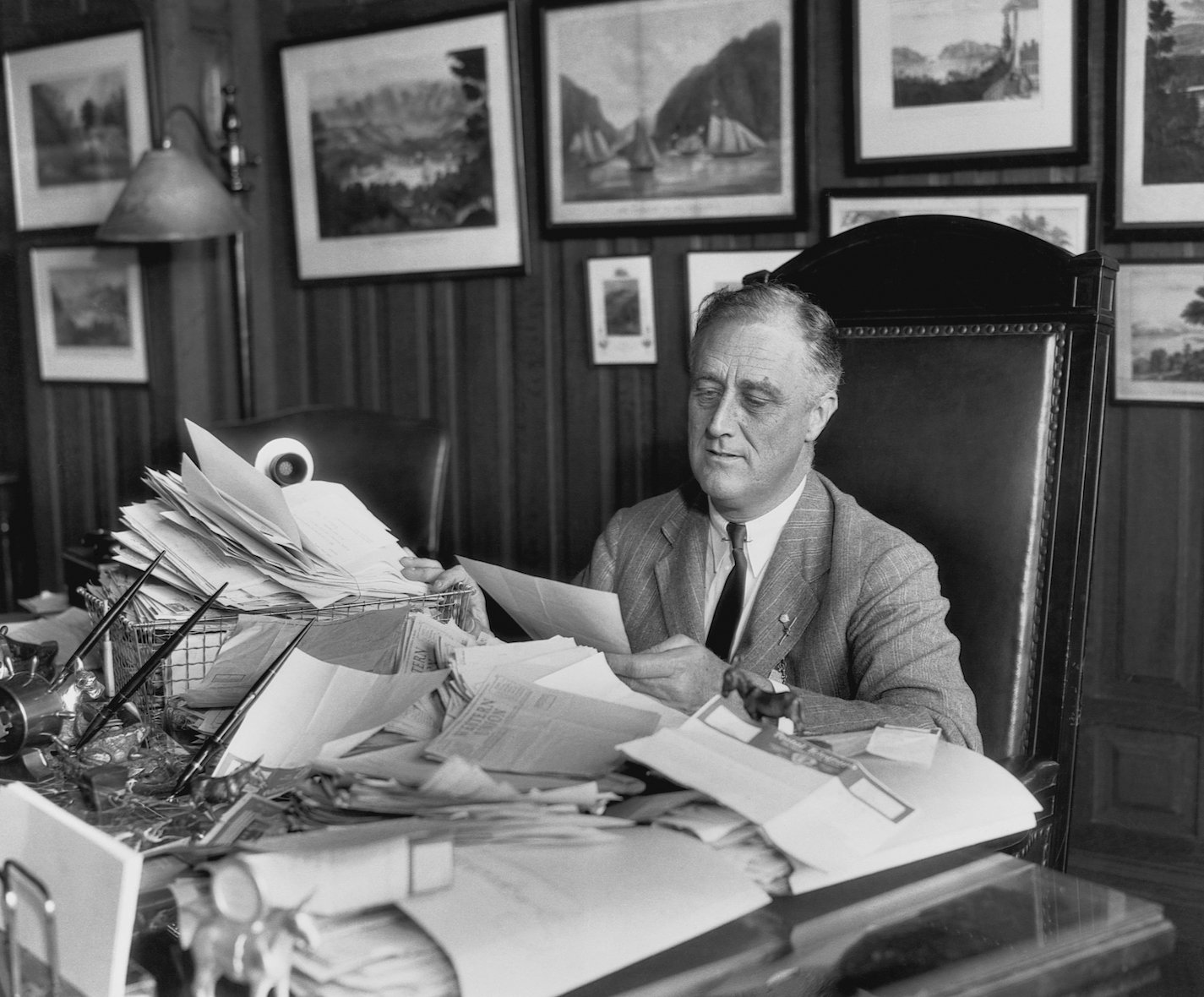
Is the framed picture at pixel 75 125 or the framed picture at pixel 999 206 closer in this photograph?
the framed picture at pixel 999 206

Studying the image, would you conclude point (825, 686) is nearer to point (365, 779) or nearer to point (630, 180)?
point (365, 779)

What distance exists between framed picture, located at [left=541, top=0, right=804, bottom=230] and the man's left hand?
6.10 ft

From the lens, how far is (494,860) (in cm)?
95

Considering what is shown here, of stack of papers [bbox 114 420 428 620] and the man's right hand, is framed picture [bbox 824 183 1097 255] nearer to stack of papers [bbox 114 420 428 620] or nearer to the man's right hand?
the man's right hand

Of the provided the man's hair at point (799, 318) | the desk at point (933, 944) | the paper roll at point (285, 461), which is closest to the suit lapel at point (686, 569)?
the man's hair at point (799, 318)

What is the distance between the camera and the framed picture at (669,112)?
321cm

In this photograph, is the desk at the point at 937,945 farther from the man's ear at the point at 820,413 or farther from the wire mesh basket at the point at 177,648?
the man's ear at the point at 820,413

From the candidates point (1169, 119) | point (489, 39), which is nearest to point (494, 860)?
point (1169, 119)

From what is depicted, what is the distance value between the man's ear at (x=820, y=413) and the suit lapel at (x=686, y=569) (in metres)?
0.25

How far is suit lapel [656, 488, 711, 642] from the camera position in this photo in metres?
2.17

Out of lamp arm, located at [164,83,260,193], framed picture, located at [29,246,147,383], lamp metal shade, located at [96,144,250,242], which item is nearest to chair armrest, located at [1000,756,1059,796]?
lamp metal shade, located at [96,144,250,242]

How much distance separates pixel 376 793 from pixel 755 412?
1.18m

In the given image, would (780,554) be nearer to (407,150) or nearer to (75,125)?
(407,150)

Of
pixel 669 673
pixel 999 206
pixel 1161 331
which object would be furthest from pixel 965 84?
pixel 669 673
